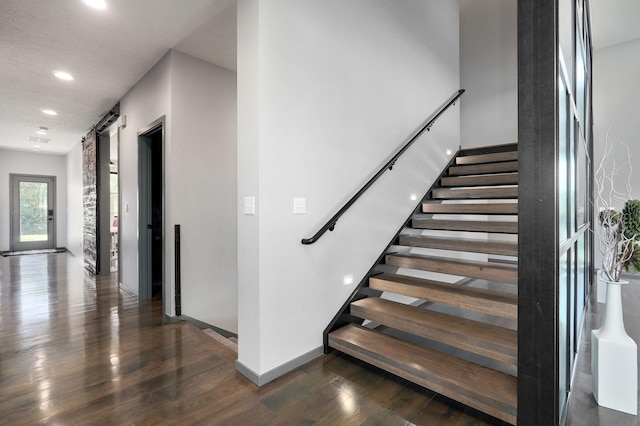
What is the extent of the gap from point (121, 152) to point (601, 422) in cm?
586

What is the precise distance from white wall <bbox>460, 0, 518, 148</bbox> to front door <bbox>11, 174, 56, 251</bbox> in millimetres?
11521

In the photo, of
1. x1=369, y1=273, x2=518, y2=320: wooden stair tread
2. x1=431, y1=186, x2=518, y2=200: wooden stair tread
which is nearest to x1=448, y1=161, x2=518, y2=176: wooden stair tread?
x1=431, y1=186, x2=518, y2=200: wooden stair tread

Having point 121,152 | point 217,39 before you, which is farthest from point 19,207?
point 217,39

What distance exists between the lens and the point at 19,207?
9016 mm

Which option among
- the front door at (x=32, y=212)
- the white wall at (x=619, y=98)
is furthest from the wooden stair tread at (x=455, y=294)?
the front door at (x=32, y=212)

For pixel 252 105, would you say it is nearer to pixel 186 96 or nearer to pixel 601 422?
pixel 186 96

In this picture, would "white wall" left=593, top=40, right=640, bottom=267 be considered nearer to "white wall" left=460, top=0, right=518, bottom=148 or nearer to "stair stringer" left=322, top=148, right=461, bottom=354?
"white wall" left=460, top=0, right=518, bottom=148

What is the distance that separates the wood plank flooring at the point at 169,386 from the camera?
1.80m

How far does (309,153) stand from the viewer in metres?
2.46

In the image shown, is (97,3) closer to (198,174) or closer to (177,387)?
(198,174)

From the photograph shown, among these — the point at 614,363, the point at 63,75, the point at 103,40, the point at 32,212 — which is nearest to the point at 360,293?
the point at 614,363

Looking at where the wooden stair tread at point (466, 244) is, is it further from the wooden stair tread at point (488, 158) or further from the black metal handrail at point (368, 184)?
the wooden stair tread at point (488, 158)

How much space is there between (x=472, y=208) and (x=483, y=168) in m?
0.94

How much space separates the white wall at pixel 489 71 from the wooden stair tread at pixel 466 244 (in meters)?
3.51
